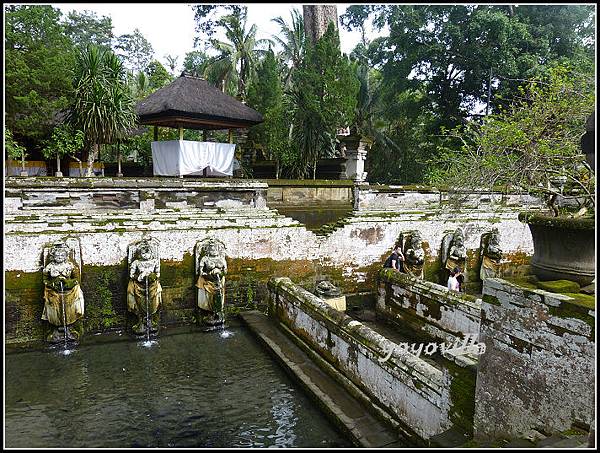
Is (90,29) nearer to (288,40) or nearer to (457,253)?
(288,40)

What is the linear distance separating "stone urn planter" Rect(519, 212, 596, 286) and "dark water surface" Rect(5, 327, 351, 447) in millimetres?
2584

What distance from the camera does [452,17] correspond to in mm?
17844

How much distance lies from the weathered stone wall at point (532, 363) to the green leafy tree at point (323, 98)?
10629mm

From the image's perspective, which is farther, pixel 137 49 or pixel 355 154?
pixel 137 49

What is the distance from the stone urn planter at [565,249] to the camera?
11.3ft

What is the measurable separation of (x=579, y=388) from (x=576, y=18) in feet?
61.1

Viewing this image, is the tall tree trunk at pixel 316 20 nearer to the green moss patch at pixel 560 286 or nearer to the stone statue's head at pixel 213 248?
the stone statue's head at pixel 213 248

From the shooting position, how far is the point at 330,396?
17.0 feet

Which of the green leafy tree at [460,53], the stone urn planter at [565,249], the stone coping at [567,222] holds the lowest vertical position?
the stone urn planter at [565,249]

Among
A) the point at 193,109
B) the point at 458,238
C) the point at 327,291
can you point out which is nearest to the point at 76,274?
the point at 327,291

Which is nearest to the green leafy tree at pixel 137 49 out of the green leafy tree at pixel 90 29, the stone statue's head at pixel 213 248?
the green leafy tree at pixel 90 29

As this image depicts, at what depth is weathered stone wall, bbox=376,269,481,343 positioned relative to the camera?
20.7ft

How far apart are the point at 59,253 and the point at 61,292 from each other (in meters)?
0.58

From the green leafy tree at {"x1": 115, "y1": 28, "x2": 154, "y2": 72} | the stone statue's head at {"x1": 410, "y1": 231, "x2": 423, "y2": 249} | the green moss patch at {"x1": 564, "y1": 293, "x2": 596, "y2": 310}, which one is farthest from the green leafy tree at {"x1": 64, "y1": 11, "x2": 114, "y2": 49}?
the green moss patch at {"x1": 564, "y1": 293, "x2": 596, "y2": 310}
